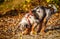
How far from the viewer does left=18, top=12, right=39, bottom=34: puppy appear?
160 inches

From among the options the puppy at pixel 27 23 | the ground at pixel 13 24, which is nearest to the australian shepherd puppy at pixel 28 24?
the puppy at pixel 27 23

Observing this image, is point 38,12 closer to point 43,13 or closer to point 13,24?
point 43,13

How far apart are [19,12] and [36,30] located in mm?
597

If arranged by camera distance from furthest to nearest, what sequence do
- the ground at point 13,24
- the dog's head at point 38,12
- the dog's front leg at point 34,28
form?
the dog's head at point 38,12 → the dog's front leg at point 34,28 → the ground at point 13,24

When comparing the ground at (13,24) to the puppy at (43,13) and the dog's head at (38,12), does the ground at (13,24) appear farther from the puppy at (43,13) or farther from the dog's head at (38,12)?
the dog's head at (38,12)

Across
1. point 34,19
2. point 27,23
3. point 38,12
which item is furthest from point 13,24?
point 38,12

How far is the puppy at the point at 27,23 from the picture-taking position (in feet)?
13.3

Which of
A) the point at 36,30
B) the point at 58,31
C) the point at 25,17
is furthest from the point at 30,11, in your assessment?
the point at 58,31

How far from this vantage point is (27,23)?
163 inches

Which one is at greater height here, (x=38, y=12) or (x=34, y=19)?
(x=38, y=12)

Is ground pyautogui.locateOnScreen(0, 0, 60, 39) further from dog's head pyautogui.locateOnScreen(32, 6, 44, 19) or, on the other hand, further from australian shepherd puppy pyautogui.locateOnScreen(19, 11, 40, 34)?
dog's head pyautogui.locateOnScreen(32, 6, 44, 19)

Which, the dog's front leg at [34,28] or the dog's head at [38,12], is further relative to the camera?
the dog's head at [38,12]

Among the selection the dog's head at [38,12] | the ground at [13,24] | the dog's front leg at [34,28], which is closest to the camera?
the ground at [13,24]

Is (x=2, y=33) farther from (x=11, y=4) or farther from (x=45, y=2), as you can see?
(x=45, y=2)
